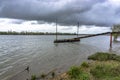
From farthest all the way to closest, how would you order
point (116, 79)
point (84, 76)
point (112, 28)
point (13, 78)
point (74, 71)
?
point (112, 28) → point (13, 78) → point (74, 71) → point (84, 76) → point (116, 79)

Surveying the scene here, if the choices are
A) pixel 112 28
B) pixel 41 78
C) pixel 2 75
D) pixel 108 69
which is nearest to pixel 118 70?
pixel 108 69

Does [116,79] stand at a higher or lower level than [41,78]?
higher

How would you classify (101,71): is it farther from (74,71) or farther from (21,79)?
(21,79)

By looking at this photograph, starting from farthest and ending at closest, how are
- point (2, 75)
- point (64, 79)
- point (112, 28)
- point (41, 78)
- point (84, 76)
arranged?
1. point (112, 28)
2. point (2, 75)
3. point (41, 78)
4. point (64, 79)
5. point (84, 76)

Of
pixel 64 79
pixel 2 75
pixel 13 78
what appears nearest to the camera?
pixel 64 79

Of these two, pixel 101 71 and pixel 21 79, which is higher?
pixel 101 71

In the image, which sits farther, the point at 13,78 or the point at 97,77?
the point at 13,78

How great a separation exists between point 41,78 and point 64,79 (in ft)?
9.71

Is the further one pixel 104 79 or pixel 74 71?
pixel 74 71

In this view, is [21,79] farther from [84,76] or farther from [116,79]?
[116,79]

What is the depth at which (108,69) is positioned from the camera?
41.9ft

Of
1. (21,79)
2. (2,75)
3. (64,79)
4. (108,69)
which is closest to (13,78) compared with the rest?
(21,79)

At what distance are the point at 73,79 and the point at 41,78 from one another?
12.7ft

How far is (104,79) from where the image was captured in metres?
10.6
